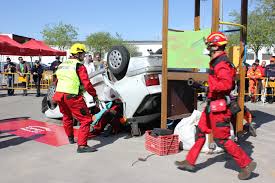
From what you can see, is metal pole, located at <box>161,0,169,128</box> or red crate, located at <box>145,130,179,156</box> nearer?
red crate, located at <box>145,130,179,156</box>

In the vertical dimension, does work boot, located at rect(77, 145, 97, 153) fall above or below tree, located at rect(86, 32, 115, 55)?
below

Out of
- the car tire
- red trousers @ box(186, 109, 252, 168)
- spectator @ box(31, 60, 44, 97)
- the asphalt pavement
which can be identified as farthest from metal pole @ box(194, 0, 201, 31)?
spectator @ box(31, 60, 44, 97)

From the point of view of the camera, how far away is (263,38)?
→ 110ft

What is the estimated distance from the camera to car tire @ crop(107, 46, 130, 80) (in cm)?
708

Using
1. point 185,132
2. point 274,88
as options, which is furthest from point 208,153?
point 274,88

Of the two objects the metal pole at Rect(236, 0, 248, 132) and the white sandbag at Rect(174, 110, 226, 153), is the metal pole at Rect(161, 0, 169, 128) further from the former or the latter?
the metal pole at Rect(236, 0, 248, 132)

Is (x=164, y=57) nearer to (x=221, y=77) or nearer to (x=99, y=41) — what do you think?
(x=221, y=77)

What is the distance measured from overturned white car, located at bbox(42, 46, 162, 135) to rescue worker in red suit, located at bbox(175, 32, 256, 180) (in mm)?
2163

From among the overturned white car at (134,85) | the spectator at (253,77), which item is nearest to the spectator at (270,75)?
the spectator at (253,77)

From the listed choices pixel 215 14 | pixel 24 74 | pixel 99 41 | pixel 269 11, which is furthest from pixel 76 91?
pixel 99 41

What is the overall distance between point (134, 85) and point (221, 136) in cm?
271

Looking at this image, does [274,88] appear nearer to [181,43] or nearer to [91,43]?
[181,43]

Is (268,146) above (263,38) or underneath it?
underneath

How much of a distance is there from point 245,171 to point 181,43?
9.41 ft
